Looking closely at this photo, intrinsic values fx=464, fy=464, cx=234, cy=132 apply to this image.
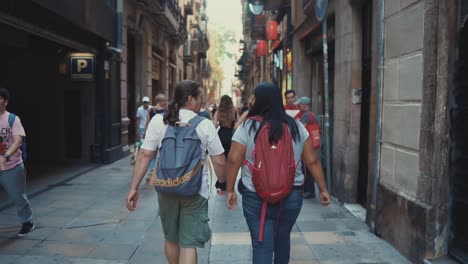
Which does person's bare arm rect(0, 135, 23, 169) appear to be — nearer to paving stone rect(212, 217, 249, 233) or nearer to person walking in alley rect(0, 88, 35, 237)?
person walking in alley rect(0, 88, 35, 237)

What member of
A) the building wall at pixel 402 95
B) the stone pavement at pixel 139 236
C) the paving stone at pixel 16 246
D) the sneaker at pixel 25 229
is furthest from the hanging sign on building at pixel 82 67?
the building wall at pixel 402 95

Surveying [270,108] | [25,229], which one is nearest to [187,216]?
[270,108]

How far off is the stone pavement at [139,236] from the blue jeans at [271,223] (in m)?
1.41

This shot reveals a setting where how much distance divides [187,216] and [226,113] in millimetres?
4385

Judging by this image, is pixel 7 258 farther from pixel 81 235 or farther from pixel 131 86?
pixel 131 86

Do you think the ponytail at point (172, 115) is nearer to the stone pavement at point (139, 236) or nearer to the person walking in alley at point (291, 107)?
the stone pavement at point (139, 236)

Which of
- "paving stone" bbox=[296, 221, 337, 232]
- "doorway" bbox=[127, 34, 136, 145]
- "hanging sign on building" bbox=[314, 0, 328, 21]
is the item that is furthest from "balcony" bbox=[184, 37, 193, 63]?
"paving stone" bbox=[296, 221, 337, 232]

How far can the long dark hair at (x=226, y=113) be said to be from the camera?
26.2 feet

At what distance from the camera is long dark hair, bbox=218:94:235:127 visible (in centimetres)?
798

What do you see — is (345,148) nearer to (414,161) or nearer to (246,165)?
(414,161)

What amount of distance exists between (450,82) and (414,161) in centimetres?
93

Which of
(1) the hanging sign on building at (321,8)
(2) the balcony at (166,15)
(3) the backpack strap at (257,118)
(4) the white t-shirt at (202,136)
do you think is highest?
(2) the balcony at (166,15)

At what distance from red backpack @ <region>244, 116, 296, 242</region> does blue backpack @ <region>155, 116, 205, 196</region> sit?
482 millimetres

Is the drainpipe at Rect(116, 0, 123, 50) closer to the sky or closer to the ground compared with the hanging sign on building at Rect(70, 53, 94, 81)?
closer to the sky
